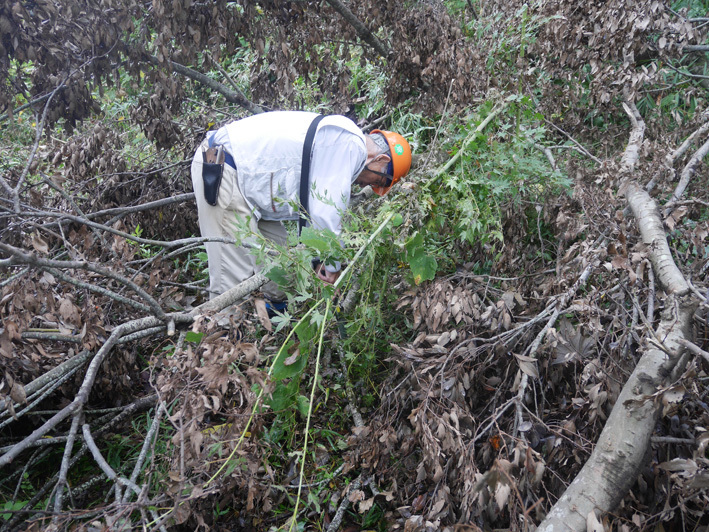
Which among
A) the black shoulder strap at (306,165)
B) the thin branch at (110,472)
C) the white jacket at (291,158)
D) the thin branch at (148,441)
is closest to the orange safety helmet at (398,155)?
the white jacket at (291,158)

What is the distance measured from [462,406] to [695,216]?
163cm

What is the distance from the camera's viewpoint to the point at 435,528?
185 centimetres

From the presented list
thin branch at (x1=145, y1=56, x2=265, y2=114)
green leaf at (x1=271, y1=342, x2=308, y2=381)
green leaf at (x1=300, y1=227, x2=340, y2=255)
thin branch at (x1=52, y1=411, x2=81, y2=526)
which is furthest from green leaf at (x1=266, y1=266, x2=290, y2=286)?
thin branch at (x1=145, y1=56, x2=265, y2=114)

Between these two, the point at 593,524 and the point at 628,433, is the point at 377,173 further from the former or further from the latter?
the point at 593,524

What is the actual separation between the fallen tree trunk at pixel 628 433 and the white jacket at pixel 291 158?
63.4 inches

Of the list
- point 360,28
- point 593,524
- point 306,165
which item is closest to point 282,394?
point 593,524

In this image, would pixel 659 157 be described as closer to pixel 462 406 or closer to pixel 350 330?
pixel 462 406

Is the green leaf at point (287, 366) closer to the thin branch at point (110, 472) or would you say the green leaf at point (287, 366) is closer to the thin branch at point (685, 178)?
the thin branch at point (110, 472)

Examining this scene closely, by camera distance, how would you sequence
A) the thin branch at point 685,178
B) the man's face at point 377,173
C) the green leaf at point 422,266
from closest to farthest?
the thin branch at point 685,178 < the green leaf at point 422,266 < the man's face at point 377,173

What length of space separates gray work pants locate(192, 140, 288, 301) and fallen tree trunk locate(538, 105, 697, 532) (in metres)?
2.06

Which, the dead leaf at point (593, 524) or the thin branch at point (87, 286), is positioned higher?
the thin branch at point (87, 286)

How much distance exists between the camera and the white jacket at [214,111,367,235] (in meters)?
2.92

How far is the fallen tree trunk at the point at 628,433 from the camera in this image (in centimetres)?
156

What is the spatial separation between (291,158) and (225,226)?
690 mm
